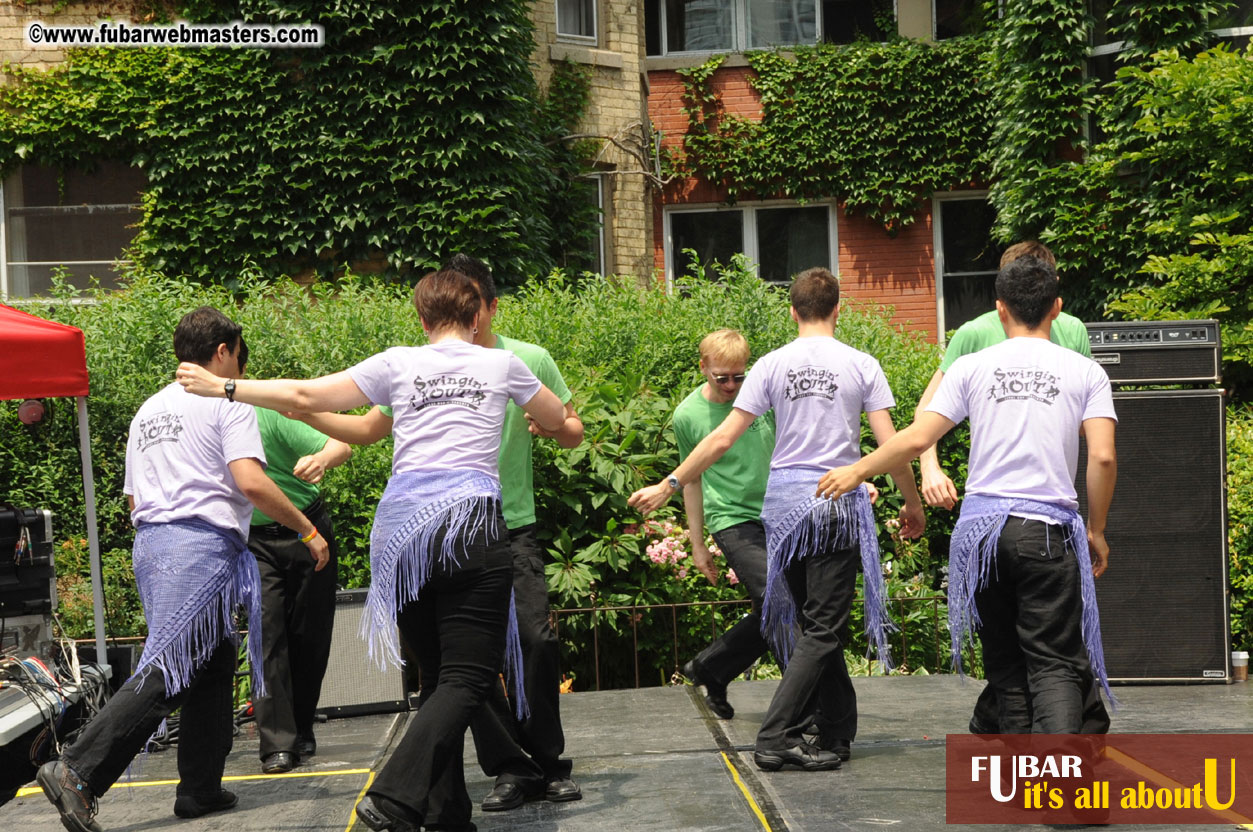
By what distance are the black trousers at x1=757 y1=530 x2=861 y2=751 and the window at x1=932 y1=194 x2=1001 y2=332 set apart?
1259 centimetres

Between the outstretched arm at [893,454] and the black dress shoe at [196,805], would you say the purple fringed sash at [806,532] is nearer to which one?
the outstretched arm at [893,454]

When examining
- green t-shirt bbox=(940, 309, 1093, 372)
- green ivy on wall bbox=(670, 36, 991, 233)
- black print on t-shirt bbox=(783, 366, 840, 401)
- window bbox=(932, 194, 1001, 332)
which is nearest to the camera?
black print on t-shirt bbox=(783, 366, 840, 401)

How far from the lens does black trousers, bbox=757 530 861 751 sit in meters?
5.41

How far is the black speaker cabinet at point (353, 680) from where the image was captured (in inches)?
290

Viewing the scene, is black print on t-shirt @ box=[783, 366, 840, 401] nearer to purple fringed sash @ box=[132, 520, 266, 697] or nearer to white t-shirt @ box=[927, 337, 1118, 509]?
white t-shirt @ box=[927, 337, 1118, 509]

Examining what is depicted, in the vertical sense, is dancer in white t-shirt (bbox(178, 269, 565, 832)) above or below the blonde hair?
below

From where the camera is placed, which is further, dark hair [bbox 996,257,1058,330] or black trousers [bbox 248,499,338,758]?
black trousers [bbox 248,499,338,758]

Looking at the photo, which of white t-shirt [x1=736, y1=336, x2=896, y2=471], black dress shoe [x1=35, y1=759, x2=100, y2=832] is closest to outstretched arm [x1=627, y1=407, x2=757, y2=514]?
white t-shirt [x1=736, y1=336, x2=896, y2=471]

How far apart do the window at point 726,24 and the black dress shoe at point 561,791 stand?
14.2 m

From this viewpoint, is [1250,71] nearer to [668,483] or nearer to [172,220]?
[668,483]

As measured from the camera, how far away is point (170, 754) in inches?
270

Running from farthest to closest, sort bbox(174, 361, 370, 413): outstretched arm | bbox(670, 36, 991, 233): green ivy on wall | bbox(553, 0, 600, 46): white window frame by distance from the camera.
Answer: bbox(670, 36, 991, 233): green ivy on wall → bbox(553, 0, 600, 46): white window frame → bbox(174, 361, 370, 413): outstretched arm

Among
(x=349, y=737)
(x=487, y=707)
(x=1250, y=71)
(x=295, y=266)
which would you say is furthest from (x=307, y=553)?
(x=1250, y=71)

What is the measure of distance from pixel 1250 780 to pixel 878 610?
158 centimetres
